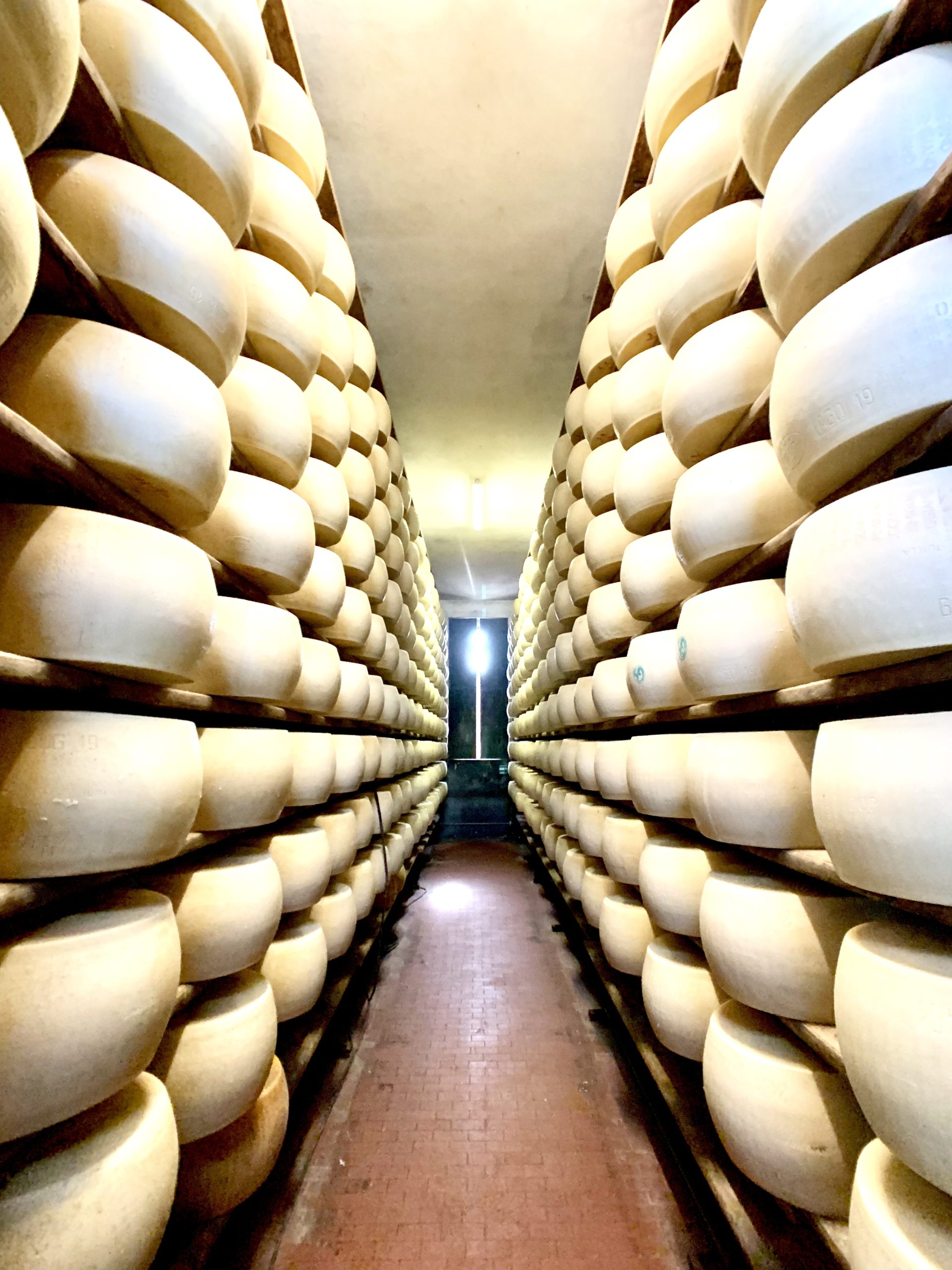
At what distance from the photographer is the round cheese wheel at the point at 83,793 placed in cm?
70

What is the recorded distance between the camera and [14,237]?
54 cm

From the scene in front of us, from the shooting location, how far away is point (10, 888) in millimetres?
671

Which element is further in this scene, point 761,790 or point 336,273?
point 336,273

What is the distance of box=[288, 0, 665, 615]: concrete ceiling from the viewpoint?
2.03 metres

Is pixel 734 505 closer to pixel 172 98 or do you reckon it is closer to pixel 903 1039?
pixel 903 1039

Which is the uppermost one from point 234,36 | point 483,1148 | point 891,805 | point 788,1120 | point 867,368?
point 234,36

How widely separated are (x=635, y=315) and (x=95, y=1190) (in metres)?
1.91

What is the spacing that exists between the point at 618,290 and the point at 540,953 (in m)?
2.61

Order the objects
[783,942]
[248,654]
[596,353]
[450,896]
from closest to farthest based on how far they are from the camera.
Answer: [783,942], [248,654], [596,353], [450,896]

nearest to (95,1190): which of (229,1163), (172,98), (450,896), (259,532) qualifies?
(229,1163)

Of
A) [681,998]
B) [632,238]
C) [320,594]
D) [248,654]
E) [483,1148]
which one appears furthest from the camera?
[632,238]

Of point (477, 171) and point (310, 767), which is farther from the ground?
point (477, 171)

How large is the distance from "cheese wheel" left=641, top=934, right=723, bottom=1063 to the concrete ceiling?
2530 millimetres

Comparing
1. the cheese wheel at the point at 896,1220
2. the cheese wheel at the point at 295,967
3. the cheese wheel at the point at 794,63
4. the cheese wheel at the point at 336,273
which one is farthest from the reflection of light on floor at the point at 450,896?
the cheese wheel at the point at 794,63
